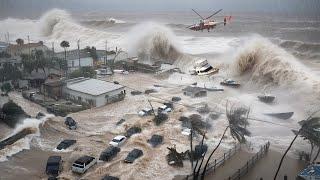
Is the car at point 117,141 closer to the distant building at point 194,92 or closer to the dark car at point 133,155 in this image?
the dark car at point 133,155

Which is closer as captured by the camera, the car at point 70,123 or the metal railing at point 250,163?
the metal railing at point 250,163

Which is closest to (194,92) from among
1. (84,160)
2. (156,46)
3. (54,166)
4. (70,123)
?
(70,123)

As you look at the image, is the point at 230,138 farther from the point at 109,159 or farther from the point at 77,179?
the point at 77,179

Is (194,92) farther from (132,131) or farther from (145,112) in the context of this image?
(132,131)

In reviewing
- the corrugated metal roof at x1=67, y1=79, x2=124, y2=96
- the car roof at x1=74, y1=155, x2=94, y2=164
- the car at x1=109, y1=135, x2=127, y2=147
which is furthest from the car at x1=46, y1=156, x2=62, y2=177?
the corrugated metal roof at x1=67, y1=79, x2=124, y2=96

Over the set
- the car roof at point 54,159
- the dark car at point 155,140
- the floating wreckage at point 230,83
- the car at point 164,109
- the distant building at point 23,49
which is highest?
the distant building at point 23,49

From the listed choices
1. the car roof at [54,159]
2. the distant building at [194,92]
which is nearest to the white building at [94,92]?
the distant building at [194,92]
